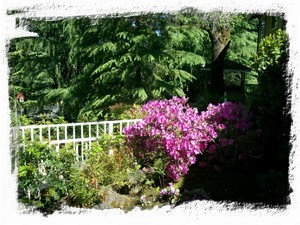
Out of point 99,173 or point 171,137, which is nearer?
A: point 99,173

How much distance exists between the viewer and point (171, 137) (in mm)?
3863

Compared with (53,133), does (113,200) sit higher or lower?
lower

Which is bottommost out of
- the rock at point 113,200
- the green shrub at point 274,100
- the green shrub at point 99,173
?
the rock at point 113,200

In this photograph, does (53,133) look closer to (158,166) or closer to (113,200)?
(158,166)

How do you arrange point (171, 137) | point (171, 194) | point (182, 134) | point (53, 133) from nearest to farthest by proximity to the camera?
1. point (171, 194)
2. point (171, 137)
3. point (182, 134)
4. point (53, 133)

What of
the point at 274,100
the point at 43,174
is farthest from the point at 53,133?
the point at 274,100

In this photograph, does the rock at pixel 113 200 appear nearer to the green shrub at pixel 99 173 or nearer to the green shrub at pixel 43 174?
the green shrub at pixel 99 173

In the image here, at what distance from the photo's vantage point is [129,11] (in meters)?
4.14

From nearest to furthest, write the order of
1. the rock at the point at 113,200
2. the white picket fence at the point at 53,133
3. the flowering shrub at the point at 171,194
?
1. the rock at the point at 113,200
2. the flowering shrub at the point at 171,194
3. the white picket fence at the point at 53,133

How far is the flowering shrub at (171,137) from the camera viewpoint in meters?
3.90

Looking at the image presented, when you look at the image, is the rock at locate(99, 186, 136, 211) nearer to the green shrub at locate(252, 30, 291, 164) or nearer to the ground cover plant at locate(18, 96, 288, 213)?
the ground cover plant at locate(18, 96, 288, 213)

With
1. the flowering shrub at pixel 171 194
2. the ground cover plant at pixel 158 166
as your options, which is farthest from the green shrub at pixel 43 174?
the flowering shrub at pixel 171 194

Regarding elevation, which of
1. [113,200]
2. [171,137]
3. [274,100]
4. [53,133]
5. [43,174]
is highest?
[274,100]

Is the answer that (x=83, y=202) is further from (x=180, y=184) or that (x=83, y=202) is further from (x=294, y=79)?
(x=294, y=79)
